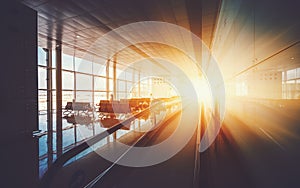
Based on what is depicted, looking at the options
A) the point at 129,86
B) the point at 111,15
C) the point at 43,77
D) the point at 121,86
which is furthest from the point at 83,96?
the point at 111,15

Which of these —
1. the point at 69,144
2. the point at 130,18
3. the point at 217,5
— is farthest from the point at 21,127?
the point at 217,5

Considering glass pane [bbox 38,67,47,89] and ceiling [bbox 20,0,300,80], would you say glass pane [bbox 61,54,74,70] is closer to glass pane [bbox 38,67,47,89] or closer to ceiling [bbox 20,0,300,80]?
glass pane [bbox 38,67,47,89]

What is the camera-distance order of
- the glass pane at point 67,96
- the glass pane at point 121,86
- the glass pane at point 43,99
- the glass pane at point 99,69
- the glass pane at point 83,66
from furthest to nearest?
1. the glass pane at point 121,86
2. the glass pane at point 99,69
3. the glass pane at point 83,66
4. the glass pane at point 67,96
5. the glass pane at point 43,99

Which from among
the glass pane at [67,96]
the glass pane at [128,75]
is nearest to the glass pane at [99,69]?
the glass pane at [67,96]

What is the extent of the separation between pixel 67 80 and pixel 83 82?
1.58 m

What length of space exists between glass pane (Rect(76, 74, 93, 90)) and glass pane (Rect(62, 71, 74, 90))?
1.57ft

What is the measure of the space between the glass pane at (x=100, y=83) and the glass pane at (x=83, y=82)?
0.55 meters

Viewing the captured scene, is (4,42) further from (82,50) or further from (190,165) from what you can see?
(82,50)

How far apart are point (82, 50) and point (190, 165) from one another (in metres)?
8.70

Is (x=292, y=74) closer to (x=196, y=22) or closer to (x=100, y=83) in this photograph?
(x=196, y=22)

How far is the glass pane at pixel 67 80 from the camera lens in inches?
404

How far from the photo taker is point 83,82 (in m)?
12.2

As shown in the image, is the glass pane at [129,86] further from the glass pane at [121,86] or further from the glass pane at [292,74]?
the glass pane at [292,74]

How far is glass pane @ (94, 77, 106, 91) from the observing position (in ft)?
43.8
